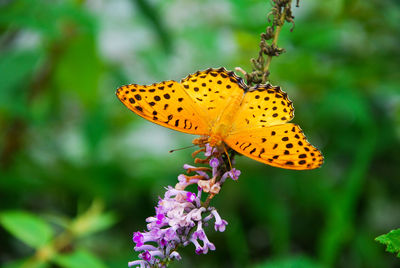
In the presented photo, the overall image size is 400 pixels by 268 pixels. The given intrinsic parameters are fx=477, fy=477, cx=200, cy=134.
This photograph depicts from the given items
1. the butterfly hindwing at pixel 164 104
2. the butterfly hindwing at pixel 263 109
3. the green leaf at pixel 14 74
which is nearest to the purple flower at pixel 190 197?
the butterfly hindwing at pixel 164 104

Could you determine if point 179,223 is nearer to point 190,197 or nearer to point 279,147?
point 190,197

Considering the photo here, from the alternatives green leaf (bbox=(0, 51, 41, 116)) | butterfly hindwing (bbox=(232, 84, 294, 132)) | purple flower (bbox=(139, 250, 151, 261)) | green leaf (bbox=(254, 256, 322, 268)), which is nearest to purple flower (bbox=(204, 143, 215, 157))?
butterfly hindwing (bbox=(232, 84, 294, 132))

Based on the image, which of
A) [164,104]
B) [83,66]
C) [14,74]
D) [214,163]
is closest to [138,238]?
[214,163]

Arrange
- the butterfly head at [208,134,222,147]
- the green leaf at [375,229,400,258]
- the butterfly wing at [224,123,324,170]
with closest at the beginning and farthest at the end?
the green leaf at [375,229,400,258]
the butterfly wing at [224,123,324,170]
the butterfly head at [208,134,222,147]

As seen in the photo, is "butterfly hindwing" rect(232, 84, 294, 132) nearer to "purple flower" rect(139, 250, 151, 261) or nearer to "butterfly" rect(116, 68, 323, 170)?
"butterfly" rect(116, 68, 323, 170)

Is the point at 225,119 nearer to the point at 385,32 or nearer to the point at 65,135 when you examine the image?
the point at 385,32
